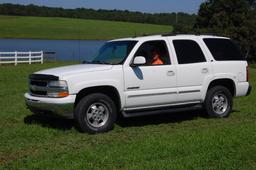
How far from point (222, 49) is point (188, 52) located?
1.07 m

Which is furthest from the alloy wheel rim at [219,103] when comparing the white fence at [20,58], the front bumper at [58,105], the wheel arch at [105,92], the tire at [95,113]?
the white fence at [20,58]

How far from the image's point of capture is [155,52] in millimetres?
10922

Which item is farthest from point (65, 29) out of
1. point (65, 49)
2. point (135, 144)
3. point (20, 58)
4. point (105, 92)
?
point (135, 144)

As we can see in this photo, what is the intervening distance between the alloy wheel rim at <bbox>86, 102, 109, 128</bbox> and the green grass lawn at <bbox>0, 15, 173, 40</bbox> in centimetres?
7776

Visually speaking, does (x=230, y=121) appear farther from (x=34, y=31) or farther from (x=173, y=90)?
(x=34, y=31)

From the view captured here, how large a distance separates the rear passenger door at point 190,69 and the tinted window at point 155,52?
24 centimetres

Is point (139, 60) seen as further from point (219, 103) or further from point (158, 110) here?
point (219, 103)

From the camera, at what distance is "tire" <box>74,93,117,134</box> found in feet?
31.9

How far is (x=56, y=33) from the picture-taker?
97.1 metres

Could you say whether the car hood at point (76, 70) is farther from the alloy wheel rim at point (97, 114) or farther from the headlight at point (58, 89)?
the alloy wheel rim at point (97, 114)

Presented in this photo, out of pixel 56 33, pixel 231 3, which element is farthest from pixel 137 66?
pixel 56 33

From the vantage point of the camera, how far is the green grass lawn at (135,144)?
726 centimetres

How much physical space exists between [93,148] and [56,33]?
90.3 metres

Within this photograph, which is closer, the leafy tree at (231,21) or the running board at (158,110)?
the running board at (158,110)
